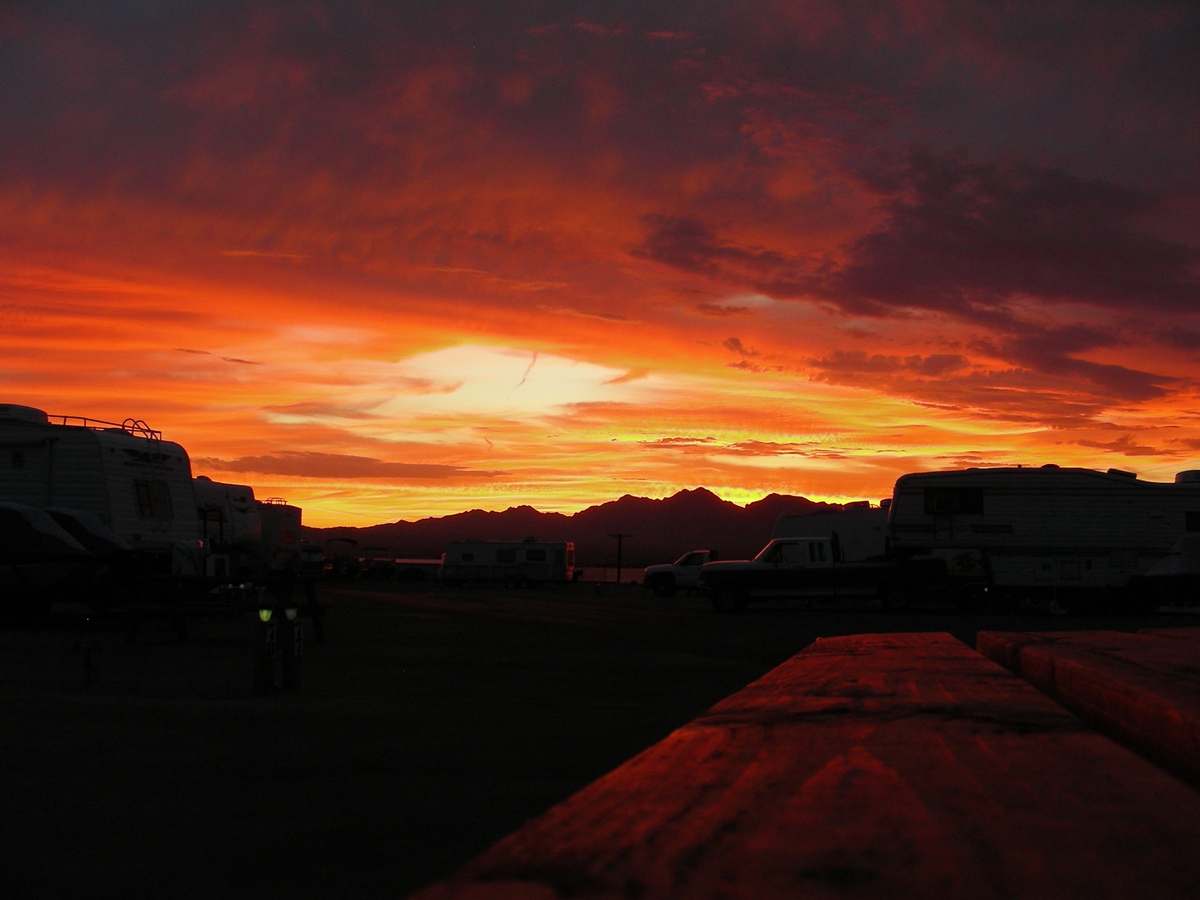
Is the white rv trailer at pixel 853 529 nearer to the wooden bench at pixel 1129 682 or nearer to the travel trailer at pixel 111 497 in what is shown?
the travel trailer at pixel 111 497

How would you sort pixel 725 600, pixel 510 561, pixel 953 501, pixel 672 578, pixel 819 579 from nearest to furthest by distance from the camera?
pixel 725 600
pixel 819 579
pixel 953 501
pixel 672 578
pixel 510 561

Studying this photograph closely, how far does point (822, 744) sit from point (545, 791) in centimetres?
467

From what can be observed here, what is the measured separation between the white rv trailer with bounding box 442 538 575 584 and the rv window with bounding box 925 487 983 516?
2990cm

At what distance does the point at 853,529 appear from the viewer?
121ft

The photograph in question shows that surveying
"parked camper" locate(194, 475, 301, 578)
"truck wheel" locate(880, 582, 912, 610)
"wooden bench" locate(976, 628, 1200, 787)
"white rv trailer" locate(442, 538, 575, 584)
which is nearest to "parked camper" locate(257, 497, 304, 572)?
"parked camper" locate(194, 475, 301, 578)

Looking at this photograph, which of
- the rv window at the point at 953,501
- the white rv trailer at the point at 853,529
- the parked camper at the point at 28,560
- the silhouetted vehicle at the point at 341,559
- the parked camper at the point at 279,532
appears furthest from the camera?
the silhouetted vehicle at the point at 341,559

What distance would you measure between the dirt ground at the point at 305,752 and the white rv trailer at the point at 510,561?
4522 centimetres

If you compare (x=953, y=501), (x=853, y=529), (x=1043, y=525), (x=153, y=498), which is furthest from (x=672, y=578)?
(x=153, y=498)

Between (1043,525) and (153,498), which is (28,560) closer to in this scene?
(153,498)

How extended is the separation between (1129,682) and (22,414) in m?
24.5

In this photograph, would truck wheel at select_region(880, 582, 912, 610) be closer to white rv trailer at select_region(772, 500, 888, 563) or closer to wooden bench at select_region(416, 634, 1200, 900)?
white rv trailer at select_region(772, 500, 888, 563)

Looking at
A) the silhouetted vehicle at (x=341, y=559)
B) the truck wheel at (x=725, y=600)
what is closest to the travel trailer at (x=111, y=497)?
the truck wheel at (x=725, y=600)

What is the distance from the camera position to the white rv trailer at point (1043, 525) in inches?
1309

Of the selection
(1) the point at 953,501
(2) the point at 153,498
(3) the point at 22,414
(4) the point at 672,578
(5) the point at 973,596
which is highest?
(3) the point at 22,414
